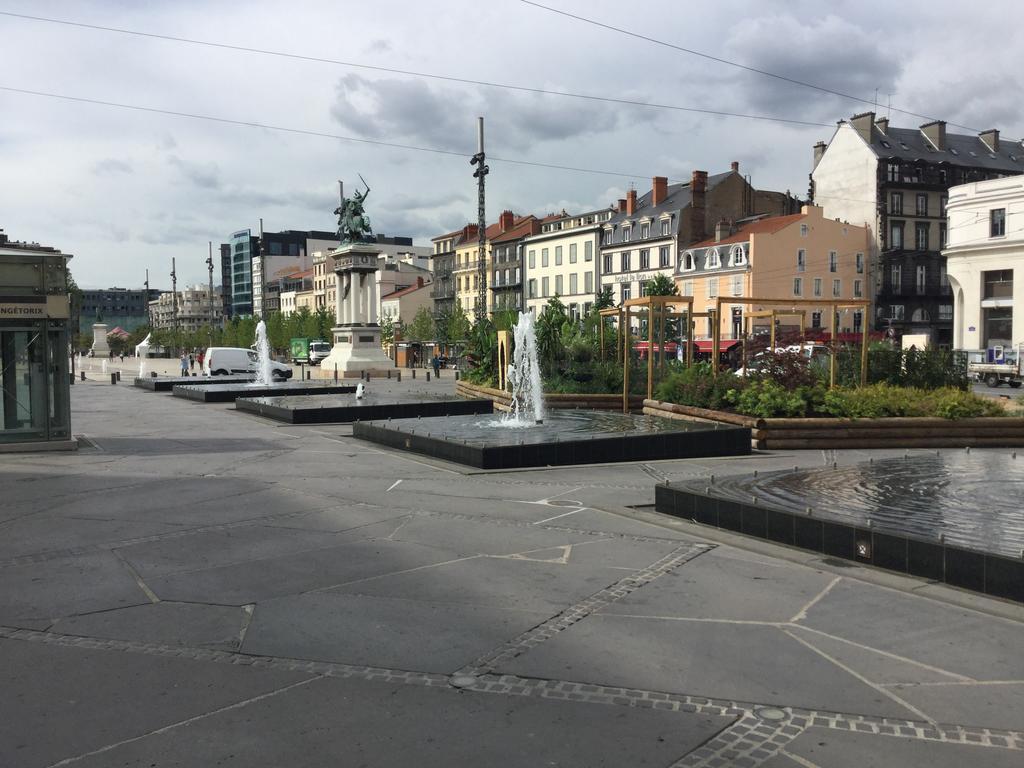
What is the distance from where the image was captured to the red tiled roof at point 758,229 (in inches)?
2589

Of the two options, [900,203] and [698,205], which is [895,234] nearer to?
[900,203]

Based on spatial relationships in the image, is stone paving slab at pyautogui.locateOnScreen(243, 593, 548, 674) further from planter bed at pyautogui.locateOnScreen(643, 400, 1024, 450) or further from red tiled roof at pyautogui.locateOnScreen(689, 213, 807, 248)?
red tiled roof at pyautogui.locateOnScreen(689, 213, 807, 248)

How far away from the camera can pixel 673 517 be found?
9.95m

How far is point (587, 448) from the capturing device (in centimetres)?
1416

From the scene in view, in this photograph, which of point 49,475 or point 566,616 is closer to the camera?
point 566,616

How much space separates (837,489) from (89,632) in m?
7.80

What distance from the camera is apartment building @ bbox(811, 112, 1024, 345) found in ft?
230

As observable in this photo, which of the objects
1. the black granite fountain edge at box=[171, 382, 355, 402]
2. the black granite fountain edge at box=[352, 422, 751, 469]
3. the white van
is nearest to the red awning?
the white van

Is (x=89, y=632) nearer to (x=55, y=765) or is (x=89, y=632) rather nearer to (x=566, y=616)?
(x=55, y=765)

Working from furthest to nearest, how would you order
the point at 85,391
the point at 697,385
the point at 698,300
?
the point at 698,300 < the point at 85,391 < the point at 697,385

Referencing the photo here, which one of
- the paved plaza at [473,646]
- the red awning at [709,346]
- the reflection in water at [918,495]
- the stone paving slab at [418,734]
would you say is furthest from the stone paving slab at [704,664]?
the red awning at [709,346]


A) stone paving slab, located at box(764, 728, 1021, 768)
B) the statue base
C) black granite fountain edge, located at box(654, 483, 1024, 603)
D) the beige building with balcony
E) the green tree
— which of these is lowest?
stone paving slab, located at box(764, 728, 1021, 768)

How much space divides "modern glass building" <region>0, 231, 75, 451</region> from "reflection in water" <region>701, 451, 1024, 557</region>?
1250cm

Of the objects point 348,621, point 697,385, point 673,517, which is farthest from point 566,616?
point 697,385
